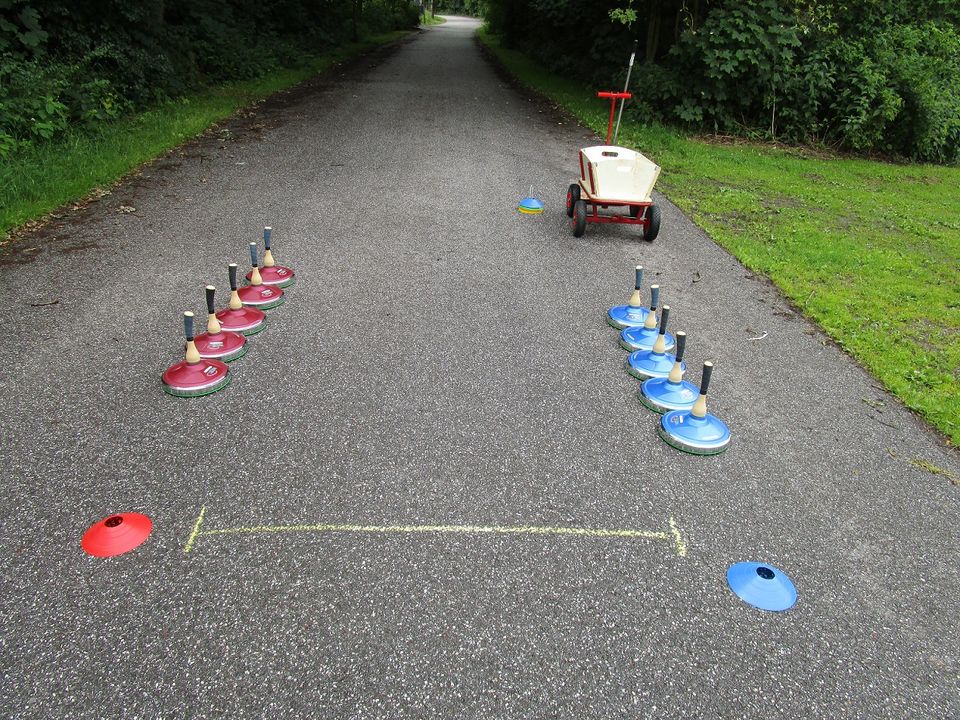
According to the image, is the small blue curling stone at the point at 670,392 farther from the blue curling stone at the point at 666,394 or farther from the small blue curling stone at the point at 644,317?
the small blue curling stone at the point at 644,317

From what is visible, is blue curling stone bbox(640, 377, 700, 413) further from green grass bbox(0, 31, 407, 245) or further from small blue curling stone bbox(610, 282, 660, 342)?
green grass bbox(0, 31, 407, 245)

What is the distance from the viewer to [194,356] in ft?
14.1

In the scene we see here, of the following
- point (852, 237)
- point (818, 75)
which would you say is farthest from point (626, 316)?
point (818, 75)

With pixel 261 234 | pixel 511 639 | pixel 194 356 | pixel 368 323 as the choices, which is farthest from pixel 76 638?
pixel 261 234

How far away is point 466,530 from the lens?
3.21m

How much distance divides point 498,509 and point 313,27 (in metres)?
26.3

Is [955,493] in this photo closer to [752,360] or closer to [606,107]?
[752,360]

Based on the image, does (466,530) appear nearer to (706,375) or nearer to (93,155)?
(706,375)

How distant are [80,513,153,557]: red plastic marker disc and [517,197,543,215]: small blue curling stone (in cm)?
610

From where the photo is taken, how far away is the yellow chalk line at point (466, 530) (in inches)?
124

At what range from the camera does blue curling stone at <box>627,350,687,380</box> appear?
15.3 feet

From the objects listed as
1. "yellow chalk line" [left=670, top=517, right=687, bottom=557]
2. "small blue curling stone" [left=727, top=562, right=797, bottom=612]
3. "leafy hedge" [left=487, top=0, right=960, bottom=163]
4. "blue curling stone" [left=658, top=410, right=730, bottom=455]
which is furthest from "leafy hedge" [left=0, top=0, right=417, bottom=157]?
"leafy hedge" [left=487, top=0, right=960, bottom=163]

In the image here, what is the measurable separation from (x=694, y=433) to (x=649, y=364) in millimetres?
871

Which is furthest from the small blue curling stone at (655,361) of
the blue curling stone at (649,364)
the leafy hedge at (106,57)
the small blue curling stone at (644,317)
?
the leafy hedge at (106,57)
